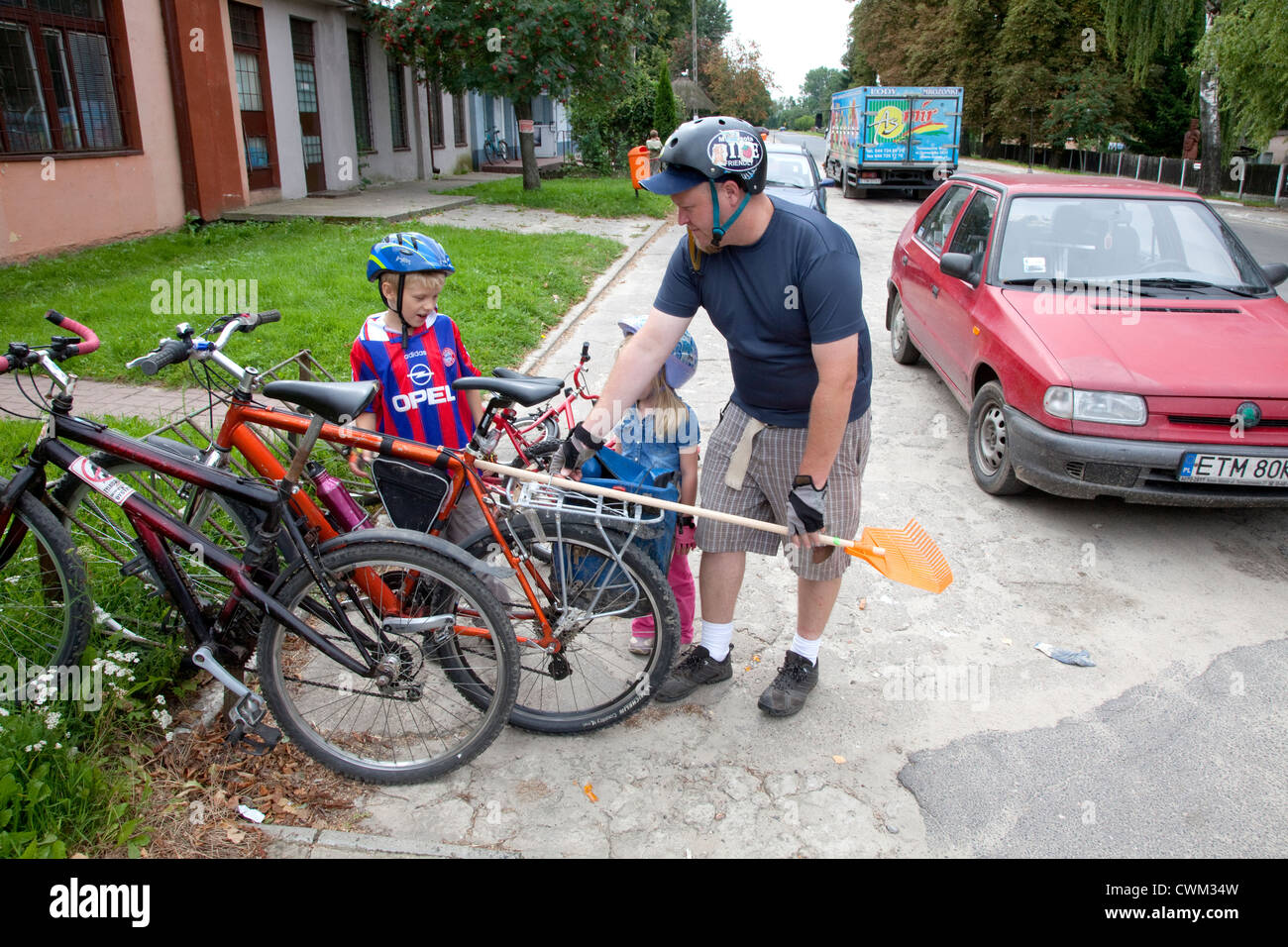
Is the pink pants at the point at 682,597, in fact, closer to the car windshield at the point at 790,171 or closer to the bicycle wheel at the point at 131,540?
the bicycle wheel at the point at 131,540

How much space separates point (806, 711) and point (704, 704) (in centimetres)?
39

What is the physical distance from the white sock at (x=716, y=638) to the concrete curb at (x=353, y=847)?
1.12m

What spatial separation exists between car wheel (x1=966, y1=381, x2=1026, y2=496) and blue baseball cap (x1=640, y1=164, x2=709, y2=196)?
3036 mm

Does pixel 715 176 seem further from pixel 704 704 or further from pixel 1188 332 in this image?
pixel 1188 332

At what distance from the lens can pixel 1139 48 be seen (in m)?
28.1

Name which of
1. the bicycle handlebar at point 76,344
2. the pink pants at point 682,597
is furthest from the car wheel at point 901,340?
the bicycle handlebar at point 76,344

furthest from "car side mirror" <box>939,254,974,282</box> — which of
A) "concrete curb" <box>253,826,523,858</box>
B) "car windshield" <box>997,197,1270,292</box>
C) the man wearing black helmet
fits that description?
"concrete curb" <box>253,826,523,858</box>

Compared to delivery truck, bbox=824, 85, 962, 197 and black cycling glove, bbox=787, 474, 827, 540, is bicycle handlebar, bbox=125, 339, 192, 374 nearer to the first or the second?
black cycling glove, bbox=787, 474, 827, 540

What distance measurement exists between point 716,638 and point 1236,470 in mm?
2800

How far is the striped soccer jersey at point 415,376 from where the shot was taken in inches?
130

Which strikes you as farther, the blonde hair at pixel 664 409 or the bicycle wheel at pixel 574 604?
the blonde hair at pixel 664 409

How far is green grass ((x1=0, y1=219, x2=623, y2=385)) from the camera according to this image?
7.09 metres

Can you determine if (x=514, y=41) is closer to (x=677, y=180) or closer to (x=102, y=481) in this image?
(x=677, y=180)

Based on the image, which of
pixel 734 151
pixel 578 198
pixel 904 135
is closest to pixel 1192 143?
pixel 904 135
